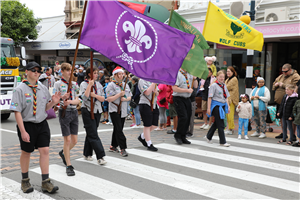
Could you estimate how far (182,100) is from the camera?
8.04m

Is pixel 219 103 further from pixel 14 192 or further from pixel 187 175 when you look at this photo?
pixel 14 192

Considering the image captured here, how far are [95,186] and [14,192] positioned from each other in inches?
48.0

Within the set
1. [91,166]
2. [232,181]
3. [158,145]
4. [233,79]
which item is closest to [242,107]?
[233,79]

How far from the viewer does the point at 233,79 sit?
388 inches

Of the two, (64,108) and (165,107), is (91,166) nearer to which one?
(64,108)

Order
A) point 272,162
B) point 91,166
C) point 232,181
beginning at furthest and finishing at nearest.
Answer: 1. point 272,162
2. point 91,166
3. point 232,181

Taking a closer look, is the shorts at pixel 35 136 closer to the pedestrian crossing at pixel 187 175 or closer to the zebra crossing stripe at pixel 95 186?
the pedestrian crossing at pixel 187 175

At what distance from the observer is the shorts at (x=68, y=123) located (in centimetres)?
551

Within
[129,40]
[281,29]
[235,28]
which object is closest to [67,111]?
[129,40]

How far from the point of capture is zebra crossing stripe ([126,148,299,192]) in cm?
526

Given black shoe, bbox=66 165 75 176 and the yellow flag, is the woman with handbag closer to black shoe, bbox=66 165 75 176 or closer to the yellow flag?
the yellow flag

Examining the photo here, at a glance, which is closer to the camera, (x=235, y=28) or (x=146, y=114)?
(x=146, y=114)

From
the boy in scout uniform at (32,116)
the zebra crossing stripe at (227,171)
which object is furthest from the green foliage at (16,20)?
the boy in scout uniform at (32,116)

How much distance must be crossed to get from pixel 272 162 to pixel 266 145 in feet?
5.73
